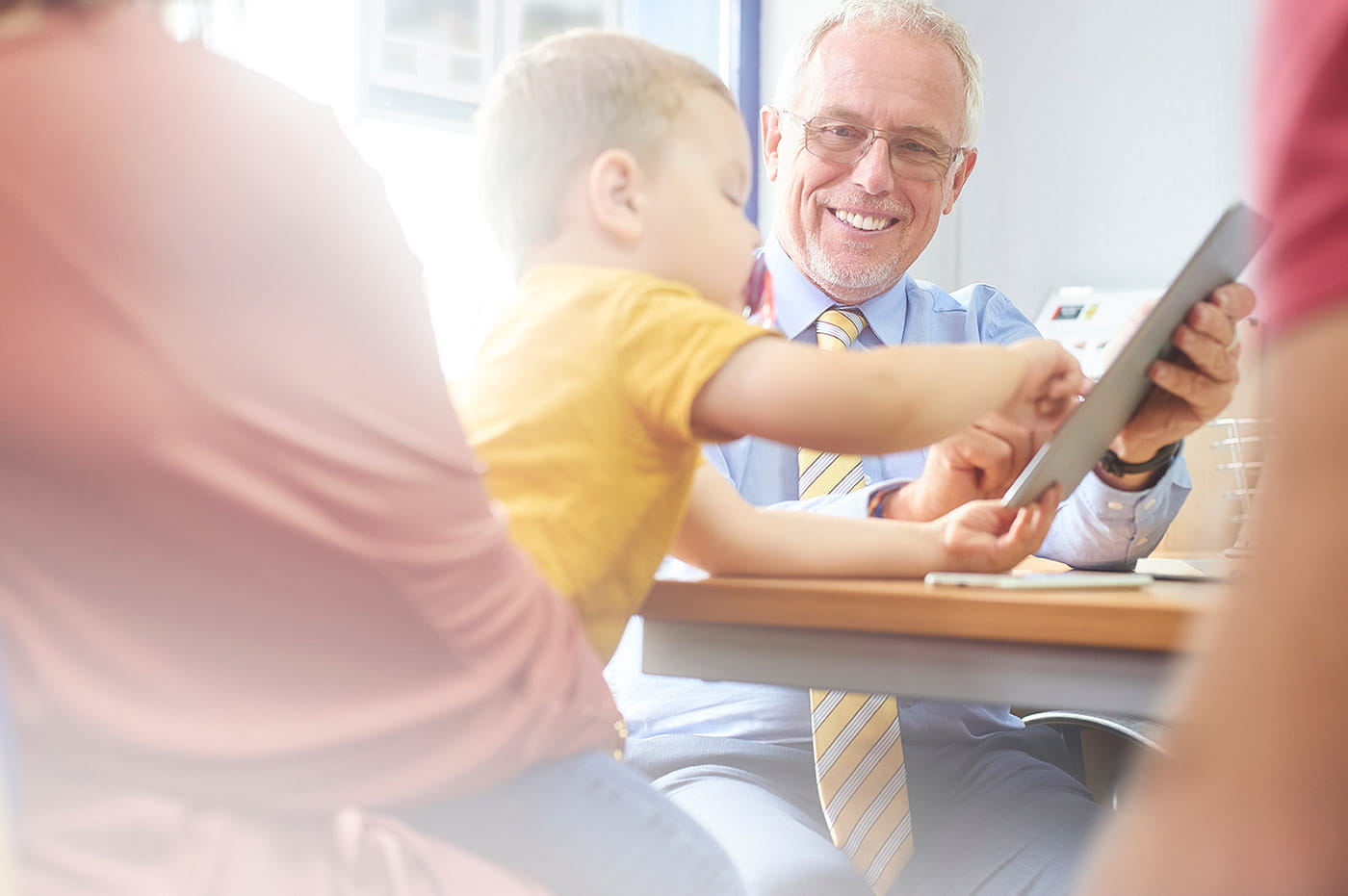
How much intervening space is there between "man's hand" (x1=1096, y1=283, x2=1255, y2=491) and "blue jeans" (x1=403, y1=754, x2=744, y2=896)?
66 centimetres

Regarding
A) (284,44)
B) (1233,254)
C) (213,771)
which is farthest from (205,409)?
(284,44)

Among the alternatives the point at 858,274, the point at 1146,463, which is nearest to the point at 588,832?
the point at 1146,463

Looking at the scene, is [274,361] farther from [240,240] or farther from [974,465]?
[974,465]

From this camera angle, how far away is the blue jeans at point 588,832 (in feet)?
1.86

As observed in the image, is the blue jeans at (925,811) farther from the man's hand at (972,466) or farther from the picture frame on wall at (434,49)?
the picture frame on wall at (434,49)

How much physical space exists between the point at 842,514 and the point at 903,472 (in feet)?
1.30

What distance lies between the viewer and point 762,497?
163 centimetres

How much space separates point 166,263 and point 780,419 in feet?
1.41

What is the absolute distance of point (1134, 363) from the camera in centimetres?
99

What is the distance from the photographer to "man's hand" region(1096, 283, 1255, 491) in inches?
41.5

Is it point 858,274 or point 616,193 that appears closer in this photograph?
point 616,193

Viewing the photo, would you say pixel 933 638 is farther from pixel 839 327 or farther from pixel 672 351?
pixel 839 327

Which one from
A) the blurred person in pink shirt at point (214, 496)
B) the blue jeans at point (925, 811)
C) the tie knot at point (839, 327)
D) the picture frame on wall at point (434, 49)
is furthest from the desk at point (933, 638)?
the picture frame on wall at point (434, 49)

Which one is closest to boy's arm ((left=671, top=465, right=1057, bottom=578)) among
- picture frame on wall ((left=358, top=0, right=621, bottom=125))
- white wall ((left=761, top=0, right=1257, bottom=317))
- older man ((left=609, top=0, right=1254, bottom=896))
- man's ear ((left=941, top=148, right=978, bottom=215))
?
older man ((left=609, top=0, right=1254, bottom=896))
